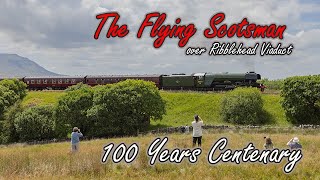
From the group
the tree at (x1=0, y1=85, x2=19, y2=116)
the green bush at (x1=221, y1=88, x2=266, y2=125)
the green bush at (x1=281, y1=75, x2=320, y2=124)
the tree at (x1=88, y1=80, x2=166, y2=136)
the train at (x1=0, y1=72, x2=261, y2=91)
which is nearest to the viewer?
the tree at (x1=88, y1=80, x2=166, y2=136)

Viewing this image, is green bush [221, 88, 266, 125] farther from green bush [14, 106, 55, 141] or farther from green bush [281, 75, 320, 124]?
green bush [14, 106, 55, 141]

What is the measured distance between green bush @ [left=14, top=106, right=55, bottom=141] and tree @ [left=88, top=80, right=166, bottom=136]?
6976 millimetres

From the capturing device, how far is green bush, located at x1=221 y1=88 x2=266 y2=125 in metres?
52.2

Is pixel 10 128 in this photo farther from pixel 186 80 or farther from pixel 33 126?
pixel 186 80

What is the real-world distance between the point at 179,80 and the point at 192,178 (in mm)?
56194

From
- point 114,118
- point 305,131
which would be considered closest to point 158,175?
point 305,131

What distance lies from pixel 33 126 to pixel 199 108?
2365cm

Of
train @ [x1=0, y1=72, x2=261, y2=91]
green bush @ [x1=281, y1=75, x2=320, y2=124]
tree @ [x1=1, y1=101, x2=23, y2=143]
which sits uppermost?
train @ [x1=0, y1=72, x2=261, y2=91]

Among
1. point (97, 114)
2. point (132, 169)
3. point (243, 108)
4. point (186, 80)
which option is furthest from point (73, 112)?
point (132, 169)

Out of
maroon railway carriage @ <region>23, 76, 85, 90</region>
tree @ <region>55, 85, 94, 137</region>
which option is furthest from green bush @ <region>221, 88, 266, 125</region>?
maroon railway carriage @ <region>23, 76, 85, 90</region>

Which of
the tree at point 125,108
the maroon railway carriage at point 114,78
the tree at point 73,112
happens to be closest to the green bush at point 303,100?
Result: the tree at point 125,108

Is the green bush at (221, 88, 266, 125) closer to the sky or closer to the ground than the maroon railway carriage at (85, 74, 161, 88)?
closer to the ground

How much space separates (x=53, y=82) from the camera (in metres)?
80.7

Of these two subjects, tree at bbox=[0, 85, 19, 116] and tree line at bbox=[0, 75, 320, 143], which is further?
tree at bbox=[0, 85, 19, 116]
